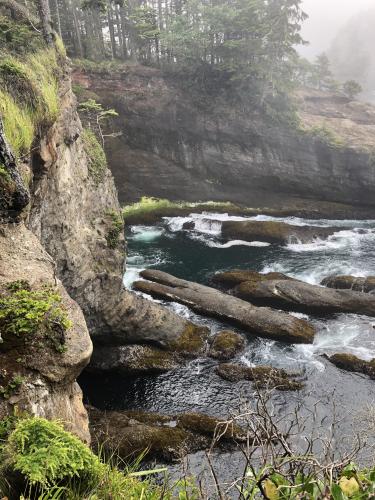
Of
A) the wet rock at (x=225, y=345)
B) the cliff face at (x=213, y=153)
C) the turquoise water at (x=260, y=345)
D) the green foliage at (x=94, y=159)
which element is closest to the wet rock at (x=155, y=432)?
the turquoise water at (x=260, y=345)

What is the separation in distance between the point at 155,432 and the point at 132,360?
4550 millimetres

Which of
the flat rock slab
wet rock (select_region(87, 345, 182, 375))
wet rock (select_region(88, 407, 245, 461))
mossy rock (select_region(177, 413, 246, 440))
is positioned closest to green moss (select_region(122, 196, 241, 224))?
the flat rock slab

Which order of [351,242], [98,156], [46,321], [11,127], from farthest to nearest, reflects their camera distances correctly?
[351,242]
[98,156]
[11,127]
[46,321]

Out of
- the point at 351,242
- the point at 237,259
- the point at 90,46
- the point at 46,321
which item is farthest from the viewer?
the point at 90,46

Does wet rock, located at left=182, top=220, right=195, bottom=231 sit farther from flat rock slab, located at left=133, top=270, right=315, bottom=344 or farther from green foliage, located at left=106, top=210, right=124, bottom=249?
green foliage, located at left=106, top=210, right=124, bottom=249

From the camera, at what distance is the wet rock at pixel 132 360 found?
55.4ft

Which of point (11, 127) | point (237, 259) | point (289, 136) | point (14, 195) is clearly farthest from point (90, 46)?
point (14, 195)

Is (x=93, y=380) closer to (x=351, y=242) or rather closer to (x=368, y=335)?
(x=368, y=335)

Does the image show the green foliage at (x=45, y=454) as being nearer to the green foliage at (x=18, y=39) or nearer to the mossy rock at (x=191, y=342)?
the mossy rock at (x=191, y=342)

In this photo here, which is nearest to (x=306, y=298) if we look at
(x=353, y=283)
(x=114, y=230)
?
(x=353, y=283)

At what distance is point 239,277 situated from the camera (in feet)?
80.7

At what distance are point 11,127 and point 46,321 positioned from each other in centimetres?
580

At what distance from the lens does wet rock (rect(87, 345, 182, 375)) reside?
665 inches

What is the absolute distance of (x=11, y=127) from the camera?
9.82 metres
